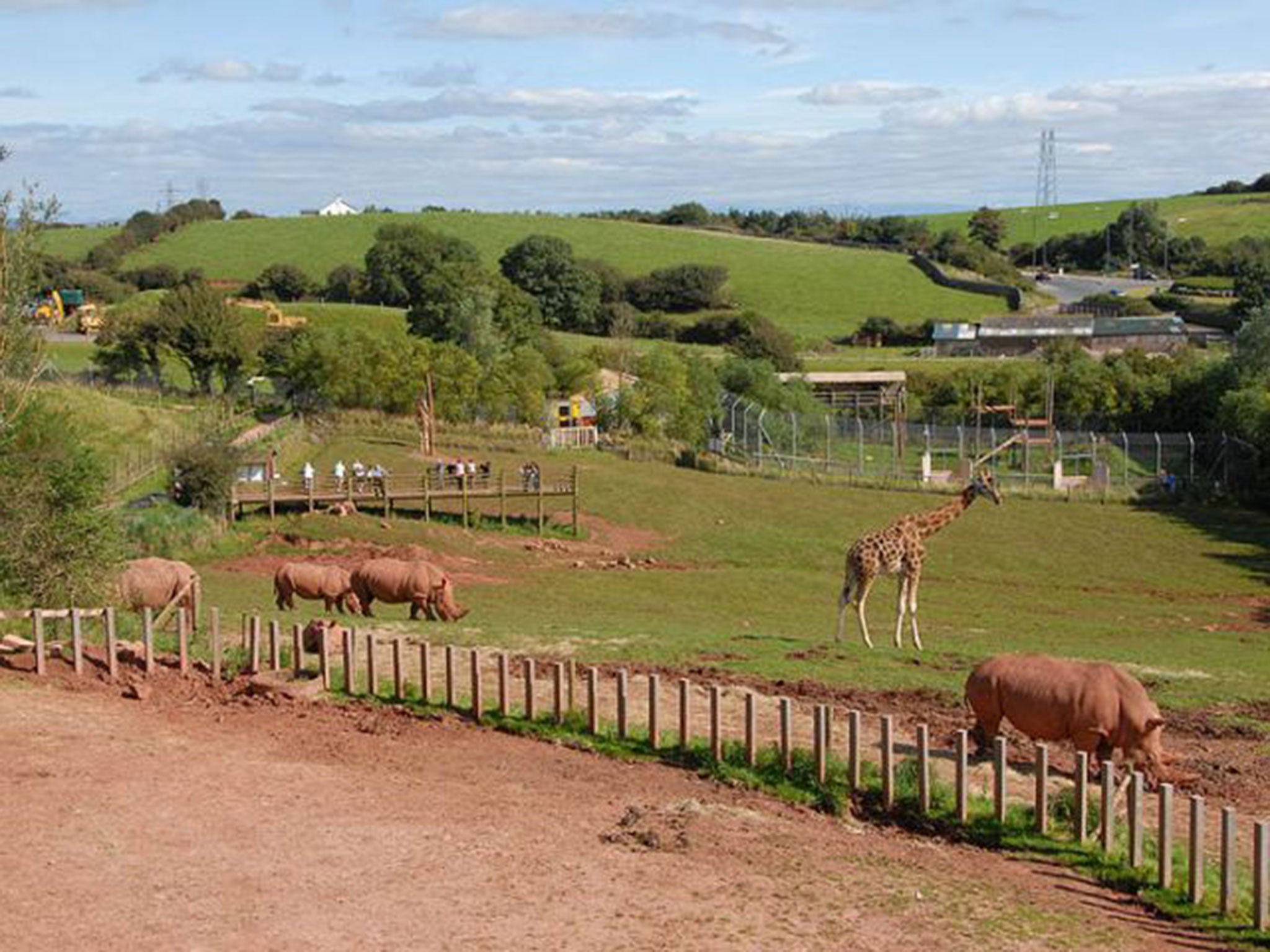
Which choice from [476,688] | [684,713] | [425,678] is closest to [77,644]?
[425,678]

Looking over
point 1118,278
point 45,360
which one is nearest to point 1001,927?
point 45,360

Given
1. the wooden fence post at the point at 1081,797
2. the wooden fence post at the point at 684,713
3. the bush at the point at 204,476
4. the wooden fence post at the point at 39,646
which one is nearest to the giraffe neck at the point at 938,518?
the wooden fence post at the point at 684,713

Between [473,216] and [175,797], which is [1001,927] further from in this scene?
[473,216]

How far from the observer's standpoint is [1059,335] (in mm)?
108750

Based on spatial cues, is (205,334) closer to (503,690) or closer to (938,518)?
(938,518)

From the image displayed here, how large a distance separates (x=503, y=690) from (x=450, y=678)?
31.5 inches

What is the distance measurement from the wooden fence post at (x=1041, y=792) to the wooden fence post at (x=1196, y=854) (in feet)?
5.53

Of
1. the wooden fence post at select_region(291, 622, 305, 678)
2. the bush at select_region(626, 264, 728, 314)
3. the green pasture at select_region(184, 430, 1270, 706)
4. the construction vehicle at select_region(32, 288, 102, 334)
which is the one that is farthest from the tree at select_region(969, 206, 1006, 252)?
the wooden fence post at select_region(291, 622, 305, 678)

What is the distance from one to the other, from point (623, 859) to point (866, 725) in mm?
6023

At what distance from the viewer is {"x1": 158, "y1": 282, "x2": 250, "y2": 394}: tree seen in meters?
79.8

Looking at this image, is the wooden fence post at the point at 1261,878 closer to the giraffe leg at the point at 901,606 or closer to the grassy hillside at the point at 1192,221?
the giraffe leg at the point at 901,606

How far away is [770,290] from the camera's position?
13888 cm

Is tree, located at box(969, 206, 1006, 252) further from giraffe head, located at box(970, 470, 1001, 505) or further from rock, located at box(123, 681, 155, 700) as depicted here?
rock, located at box(123, 681, 155, 700)

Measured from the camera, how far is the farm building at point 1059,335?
106188 mm
